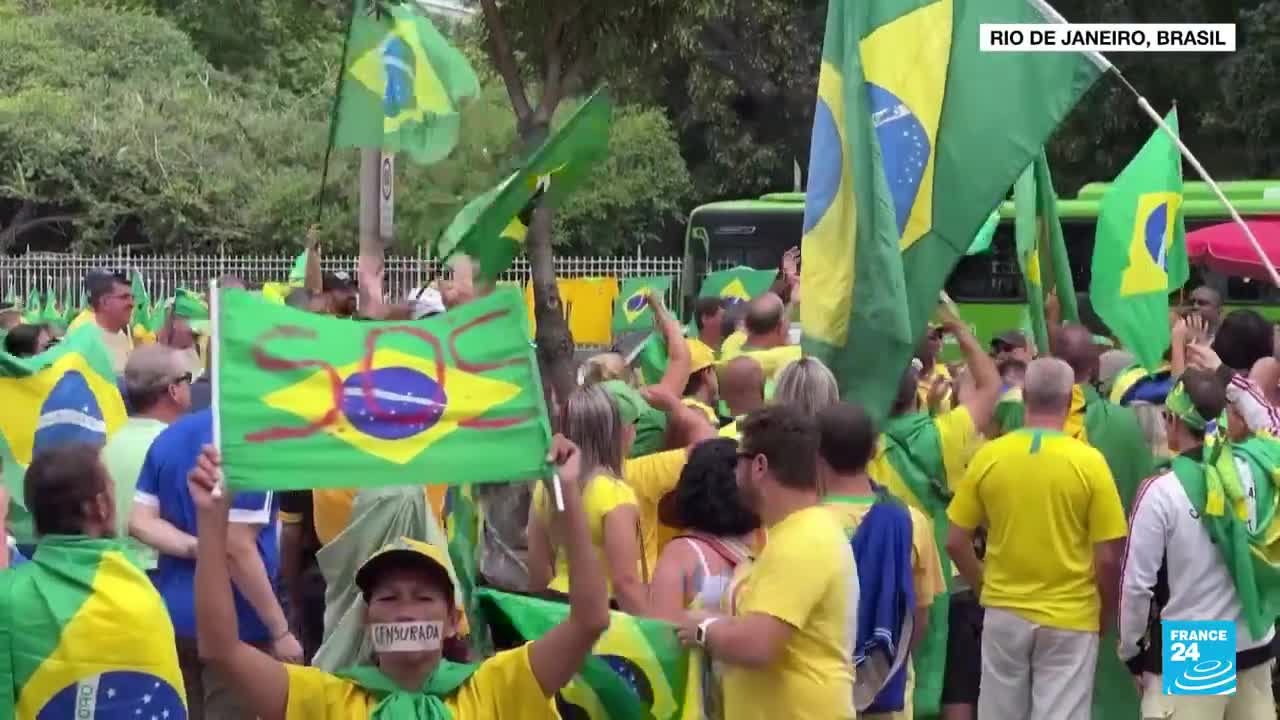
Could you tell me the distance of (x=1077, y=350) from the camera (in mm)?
8211

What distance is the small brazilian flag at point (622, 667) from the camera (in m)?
4.80

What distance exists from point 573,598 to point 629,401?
3.37m

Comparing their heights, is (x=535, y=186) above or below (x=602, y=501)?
above

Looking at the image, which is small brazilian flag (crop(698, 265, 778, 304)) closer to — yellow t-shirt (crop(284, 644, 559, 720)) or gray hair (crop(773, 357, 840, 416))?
gray hair (crop(773, 357, 840, 416))

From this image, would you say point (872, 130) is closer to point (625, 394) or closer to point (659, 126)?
point (625, 394)

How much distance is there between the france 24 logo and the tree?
786cm

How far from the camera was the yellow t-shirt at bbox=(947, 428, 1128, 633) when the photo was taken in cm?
719

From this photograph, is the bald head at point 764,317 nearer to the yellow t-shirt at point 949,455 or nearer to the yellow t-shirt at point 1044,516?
the yellow t-shirt at point 949,455

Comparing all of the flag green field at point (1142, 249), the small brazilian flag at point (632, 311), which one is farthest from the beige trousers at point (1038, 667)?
the small brazilian flag at point (632, 311)

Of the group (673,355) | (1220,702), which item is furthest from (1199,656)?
(673,355)

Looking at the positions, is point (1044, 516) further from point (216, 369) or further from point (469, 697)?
point (216, 369)

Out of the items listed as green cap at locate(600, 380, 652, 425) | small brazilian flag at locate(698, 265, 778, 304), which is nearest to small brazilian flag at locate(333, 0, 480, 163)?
green cap at locate(600, 380, 652, 425)

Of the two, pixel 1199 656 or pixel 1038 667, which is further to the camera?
pixel 1038 667

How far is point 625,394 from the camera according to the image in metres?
7.41
